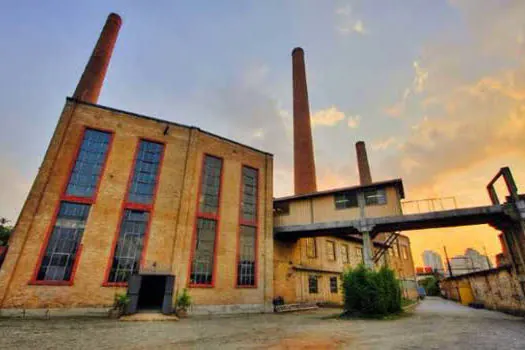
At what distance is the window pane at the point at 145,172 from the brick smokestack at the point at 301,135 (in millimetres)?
13574

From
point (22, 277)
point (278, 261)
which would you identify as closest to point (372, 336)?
point (278, 261)

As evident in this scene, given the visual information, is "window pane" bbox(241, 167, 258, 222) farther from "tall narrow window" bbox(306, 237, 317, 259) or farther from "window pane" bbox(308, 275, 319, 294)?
"window pane" bbox(308, 275, 319, 294)

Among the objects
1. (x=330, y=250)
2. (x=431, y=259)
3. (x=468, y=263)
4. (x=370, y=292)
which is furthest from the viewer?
(x=431, y=259)

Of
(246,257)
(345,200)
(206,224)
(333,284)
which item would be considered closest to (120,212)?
(206,224)

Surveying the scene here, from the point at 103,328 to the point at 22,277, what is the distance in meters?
5.57

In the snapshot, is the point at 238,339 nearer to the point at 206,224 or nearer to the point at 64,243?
the point at 206,224

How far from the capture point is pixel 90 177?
46.0 feet

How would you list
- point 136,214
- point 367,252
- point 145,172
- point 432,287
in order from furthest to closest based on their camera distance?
1. point 432,287
2. point 145,172
3. point 367,252
4. point 136,214

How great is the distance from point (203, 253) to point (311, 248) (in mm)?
9716

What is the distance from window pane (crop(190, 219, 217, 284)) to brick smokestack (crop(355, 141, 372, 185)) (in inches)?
843

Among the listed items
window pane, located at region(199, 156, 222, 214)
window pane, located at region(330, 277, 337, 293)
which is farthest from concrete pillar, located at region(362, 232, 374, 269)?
window pane, located at region(199, 156, 222, 214)

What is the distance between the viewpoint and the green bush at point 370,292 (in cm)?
1219

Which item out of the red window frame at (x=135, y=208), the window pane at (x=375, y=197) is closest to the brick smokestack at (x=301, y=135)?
the window pane at (x=375, y=197)

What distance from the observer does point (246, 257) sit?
16781 mm
